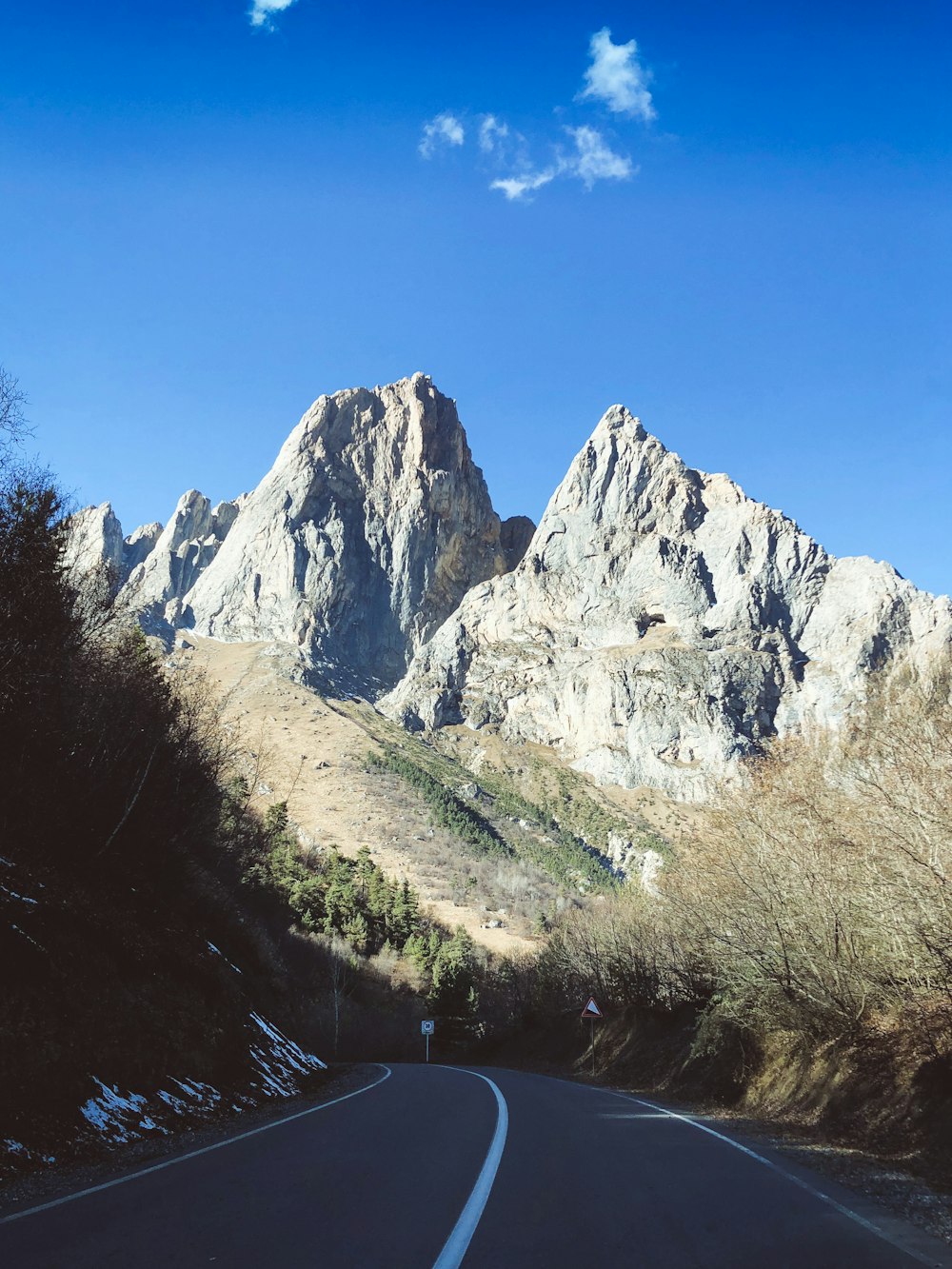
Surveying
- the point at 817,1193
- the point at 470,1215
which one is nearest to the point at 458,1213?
the point at 470,1215

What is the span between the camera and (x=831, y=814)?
43.0 feet

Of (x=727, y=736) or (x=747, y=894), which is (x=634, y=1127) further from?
(x=727, y=736)

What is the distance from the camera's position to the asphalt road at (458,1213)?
4.97m

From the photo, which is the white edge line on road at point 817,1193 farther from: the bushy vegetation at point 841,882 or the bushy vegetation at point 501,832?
the bushy vegetation at point 501,832

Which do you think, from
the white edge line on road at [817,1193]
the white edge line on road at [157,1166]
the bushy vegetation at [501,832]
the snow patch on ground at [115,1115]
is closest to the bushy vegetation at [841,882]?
the white edge line on road at [817,1193]

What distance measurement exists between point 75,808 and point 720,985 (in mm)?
16943

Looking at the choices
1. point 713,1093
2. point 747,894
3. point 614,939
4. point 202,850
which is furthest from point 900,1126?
point 614,939

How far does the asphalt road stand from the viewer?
16.3 ft

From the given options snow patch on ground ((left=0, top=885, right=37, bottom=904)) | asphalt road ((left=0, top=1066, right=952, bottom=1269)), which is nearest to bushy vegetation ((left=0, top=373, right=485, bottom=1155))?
snow patch on ground ((left=0, top=885, right=37, bottom=904))

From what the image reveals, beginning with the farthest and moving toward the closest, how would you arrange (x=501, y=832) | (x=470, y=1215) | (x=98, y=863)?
(x=501, y=832) < (x=98, y=863) < (x=470, y=1215)

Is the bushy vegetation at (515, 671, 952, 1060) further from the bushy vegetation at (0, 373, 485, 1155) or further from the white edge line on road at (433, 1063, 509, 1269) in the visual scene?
the bushy vegetation at (0, 373, 485, 1155)

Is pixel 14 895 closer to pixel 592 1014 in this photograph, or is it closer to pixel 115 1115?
pixel 115 1115

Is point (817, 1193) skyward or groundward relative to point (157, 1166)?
skyward

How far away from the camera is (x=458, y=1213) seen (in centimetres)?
608
